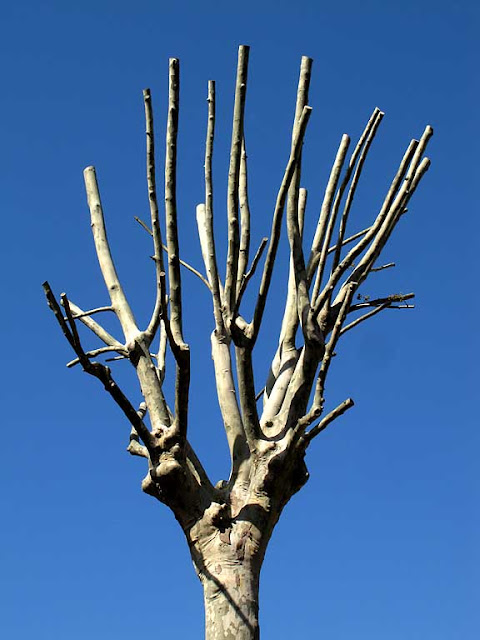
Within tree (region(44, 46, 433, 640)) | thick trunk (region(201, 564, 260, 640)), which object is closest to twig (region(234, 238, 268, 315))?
tree (region(44, 46, 433, 640))

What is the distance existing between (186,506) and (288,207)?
55.0 inches

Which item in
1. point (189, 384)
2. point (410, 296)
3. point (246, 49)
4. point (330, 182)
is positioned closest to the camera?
point (189, 384)

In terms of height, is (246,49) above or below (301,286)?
above

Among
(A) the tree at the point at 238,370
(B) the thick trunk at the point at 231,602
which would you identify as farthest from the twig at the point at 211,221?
(B) the thick trunk at the point at 231,602

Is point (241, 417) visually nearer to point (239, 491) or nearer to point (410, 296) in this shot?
point (239, 491)

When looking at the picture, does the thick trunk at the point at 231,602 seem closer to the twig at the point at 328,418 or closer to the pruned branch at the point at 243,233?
the twig at the point at 328,418

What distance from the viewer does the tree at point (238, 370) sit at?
3465mm

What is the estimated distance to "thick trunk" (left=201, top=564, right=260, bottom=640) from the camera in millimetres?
3322

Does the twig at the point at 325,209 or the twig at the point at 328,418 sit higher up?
the twig at the point at 325,209

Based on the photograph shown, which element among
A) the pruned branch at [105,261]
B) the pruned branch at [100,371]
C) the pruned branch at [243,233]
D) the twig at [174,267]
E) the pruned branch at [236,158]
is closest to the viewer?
the pruned branch at [100,371]

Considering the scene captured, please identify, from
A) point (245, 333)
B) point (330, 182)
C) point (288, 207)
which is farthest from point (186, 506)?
point (330, 182)

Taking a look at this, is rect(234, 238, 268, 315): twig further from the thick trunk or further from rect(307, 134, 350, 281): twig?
the thick trunk

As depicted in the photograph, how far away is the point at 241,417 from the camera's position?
12.5 ft

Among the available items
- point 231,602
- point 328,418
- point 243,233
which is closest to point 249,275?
point 243,233
